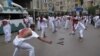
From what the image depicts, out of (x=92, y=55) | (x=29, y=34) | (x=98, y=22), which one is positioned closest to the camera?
(x=29, y=34)

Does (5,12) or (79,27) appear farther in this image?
(5,12)

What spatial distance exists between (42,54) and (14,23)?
72.4 ft

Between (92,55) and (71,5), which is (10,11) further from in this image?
(71,5)

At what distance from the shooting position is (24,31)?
33.4ft

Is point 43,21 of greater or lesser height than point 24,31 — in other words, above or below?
below

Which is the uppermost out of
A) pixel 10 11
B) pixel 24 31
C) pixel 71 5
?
pixel 24 31

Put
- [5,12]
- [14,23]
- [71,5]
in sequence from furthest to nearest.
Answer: [71,5] → [14,23] → [5,12]

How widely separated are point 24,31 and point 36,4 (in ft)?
259

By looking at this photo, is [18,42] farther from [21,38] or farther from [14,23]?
[14,23]

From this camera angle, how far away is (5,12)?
33.6 m

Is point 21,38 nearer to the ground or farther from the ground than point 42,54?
farther from the ground

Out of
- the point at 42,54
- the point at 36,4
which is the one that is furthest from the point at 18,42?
the point at 36,4

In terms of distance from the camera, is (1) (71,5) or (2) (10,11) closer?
(2) (10,11)

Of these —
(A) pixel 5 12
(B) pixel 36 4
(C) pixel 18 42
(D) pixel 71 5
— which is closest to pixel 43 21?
(A) pixel 5 12
